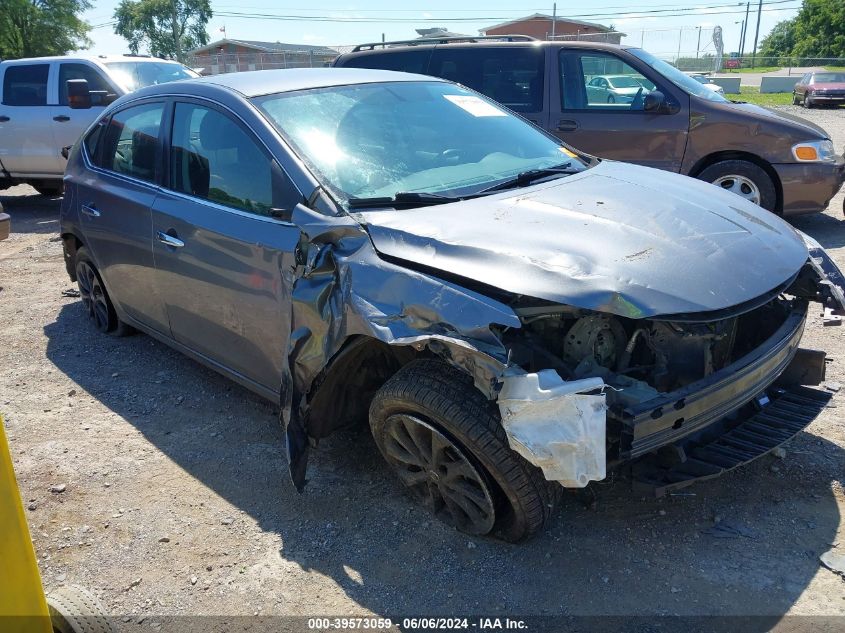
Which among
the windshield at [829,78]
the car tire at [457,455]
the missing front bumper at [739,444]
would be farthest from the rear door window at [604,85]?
the windshield at [829,78]

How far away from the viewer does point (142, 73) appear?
9977mm

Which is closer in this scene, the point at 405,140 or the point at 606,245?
the point at 606,245

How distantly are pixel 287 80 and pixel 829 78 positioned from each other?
2546 cm

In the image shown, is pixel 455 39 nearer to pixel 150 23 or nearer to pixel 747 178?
pixel 747 178

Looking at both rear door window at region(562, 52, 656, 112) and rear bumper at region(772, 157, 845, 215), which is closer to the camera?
rear bumper at region(772, 157, 845, 215)

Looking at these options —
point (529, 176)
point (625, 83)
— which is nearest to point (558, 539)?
point (529, 176)

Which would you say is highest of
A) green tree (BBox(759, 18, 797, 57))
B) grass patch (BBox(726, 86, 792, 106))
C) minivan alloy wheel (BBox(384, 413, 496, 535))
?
green tree (BBox(759, 18, 797, 57))

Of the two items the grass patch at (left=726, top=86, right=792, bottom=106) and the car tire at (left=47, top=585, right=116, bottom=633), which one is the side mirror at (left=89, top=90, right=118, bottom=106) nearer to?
the car tire at (left=47, top=585, right=116, bottom=633)

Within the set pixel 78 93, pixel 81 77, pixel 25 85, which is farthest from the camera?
pixel 25 85

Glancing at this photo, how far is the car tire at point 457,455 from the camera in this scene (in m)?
2.59

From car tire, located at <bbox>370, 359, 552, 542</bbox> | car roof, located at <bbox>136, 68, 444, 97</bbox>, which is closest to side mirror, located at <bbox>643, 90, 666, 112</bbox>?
car roof, located at <bbox>136, 68, 444, 97</bbox>

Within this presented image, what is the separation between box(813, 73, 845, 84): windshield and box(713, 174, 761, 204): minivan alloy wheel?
20413mm

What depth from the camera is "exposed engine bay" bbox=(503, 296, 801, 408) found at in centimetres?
262

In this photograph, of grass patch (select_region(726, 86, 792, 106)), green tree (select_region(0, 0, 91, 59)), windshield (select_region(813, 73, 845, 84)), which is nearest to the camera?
windshield (select_region(813, 73, 845, 84))
